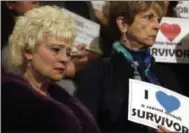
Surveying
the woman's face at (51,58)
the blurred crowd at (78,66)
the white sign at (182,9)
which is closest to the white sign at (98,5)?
the blurred crowd at (78,66)

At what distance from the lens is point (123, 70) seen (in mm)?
3189

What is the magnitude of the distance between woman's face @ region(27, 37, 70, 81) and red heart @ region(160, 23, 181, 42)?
23.8 inches

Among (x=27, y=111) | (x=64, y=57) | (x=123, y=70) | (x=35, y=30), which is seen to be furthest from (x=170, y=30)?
(x=27, y=111)

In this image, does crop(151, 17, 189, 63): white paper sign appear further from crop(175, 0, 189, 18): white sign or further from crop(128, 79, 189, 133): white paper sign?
crop(128, 79, 189, 133): white paper sign

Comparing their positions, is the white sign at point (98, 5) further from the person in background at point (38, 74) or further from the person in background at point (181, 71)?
the person in background at point (181, 71)

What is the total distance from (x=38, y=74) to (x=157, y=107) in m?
0.74

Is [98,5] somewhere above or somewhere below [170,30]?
above

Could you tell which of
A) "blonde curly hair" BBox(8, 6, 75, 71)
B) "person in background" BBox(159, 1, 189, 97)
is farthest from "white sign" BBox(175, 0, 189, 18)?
"blonde curly hair" BBox(8, 6, 75, 71)

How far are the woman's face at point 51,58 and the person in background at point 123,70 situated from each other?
13 cm

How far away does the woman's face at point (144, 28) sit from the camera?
3184mm

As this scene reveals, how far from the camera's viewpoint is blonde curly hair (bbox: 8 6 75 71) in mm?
3053

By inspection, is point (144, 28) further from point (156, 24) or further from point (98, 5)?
point (98, 5)

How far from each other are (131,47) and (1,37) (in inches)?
30.6

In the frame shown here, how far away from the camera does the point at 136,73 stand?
3.19 meters
